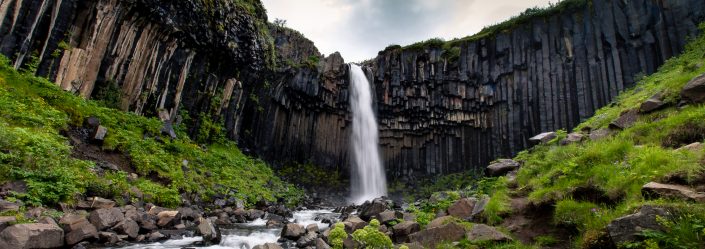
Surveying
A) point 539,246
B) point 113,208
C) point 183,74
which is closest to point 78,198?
point 113,208

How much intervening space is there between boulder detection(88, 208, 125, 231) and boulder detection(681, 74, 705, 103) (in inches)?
547

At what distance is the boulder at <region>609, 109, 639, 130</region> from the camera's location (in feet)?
29.1

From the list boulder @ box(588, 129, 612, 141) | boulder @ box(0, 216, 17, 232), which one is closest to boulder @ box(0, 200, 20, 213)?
boulder @ box(0, 216, 17, 232)

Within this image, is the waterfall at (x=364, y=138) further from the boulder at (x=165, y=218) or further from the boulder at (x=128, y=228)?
the boulder at (x=128, y=228)

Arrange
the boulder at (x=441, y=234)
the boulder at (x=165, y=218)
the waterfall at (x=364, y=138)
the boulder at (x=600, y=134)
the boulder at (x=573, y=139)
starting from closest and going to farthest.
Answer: the boulder at (x=441, y=234)
the boulder at (x=600, y=134)
the boulder at (x=573, y=139)
the boulder at (x=165, y=218)
the waterfall at (x=364, y=138)

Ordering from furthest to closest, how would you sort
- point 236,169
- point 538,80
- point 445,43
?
point 445,43 < point 538,80 < point 236,169

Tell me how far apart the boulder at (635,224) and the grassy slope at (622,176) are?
16cm

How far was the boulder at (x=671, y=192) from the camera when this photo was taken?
4.52 m

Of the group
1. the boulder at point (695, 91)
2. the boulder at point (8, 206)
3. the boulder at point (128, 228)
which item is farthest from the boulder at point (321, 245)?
the boulder at point (695, 91)

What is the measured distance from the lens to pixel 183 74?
74.3 ft

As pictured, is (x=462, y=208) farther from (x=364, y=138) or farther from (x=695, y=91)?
(x=364, y=138)

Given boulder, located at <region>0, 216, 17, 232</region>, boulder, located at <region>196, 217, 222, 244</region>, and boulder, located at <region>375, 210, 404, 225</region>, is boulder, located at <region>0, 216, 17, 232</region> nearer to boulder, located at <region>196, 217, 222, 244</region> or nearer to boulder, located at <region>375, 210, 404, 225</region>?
boulder, located at <region>196, 217, 222, 244</region>

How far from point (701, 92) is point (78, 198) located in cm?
1527

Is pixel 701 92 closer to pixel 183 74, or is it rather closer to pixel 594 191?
pixel 594 191
